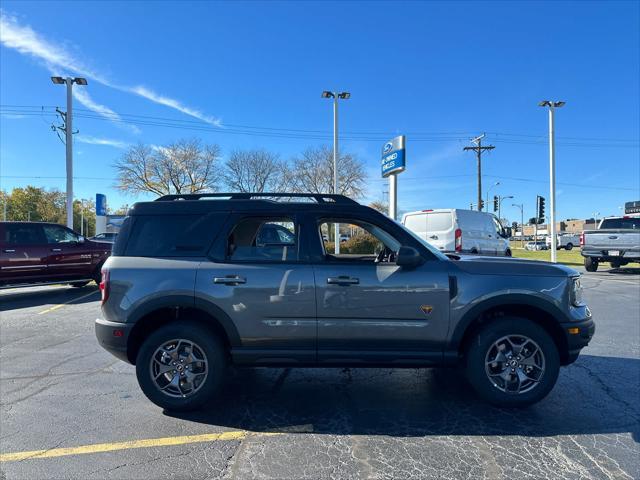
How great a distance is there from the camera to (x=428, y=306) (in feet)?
12.1

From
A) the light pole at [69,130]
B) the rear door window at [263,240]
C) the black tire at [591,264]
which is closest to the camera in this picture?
the rear door window at [263,240]

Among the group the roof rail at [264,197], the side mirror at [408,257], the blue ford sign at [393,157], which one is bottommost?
the side mirror at [408,257]

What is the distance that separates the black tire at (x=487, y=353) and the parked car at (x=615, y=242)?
14680 millimetres

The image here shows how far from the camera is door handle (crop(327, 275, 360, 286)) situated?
12.0 feet

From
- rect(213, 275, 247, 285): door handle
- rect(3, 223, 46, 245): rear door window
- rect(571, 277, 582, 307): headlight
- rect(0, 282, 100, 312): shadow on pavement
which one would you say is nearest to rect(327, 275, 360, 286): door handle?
rect(213, 275, 247, 285): door handle

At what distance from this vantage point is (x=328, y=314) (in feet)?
12.1

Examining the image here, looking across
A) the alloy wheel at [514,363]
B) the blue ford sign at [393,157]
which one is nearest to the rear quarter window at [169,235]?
the alloy wheel at [514,363]

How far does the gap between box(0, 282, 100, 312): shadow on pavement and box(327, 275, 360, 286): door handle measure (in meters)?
8.60

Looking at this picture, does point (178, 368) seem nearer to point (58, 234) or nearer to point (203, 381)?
point (203, 381)

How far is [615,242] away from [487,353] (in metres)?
15.2

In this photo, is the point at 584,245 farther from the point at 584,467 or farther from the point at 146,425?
the point at 146,425

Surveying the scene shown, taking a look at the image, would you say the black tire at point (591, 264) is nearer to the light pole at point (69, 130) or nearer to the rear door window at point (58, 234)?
the rear door window at point (58, 234)

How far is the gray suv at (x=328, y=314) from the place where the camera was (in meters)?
3.68

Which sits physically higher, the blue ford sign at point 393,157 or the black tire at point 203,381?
the blue ford sign at point 393,157
